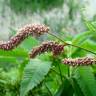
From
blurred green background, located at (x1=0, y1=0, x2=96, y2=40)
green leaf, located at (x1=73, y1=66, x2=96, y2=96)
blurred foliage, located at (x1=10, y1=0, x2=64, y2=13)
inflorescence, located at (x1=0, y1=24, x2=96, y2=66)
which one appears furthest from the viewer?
blurred foliage, located at (x1=10, y1=0, x2=64, y2=13)

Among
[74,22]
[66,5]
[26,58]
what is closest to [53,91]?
[26,58]

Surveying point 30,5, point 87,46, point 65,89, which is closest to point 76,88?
point 65,89

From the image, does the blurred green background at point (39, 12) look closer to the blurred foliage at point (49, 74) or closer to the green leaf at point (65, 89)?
the blurred foliage at point (49, 74)

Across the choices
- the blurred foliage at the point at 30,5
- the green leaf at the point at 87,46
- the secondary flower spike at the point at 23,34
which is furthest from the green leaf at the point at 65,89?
the blurred foliage at the point at 30,5

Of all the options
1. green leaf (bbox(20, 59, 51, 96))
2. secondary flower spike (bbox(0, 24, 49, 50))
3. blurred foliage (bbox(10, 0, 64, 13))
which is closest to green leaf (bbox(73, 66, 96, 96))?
green leaf (bbox(20, 59, 51, 96))

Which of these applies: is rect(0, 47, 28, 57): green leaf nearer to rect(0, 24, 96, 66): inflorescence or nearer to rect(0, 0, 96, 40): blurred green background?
rect(0, 24, 96, 66): inflorescence

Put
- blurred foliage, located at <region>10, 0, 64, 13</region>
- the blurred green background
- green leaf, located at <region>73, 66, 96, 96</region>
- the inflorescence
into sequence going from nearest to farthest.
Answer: the inflorescence
green leaf, located at <region>73, 66, 96, 96</region>
the blurred green background
blurred foliage, located at <region>10, 0, 64, 13</region>
